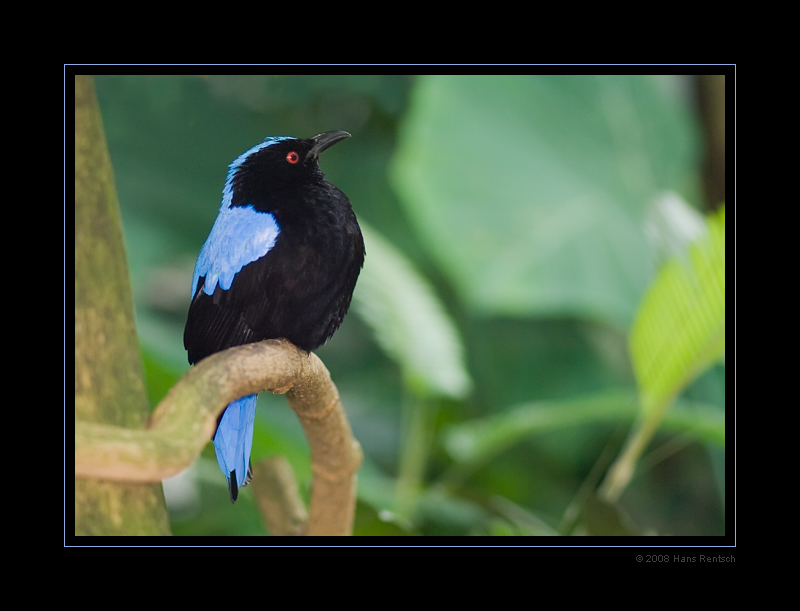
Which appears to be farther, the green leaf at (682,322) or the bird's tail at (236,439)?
the green leaf at (682,322)

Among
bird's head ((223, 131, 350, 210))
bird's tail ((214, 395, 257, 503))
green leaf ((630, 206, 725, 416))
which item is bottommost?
bird's tail ((214, 395, 257, 503))

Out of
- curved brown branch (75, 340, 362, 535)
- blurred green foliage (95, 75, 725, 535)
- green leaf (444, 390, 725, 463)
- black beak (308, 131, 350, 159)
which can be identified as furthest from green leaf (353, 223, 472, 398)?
curved brown branch (75, 340, 362, 535)

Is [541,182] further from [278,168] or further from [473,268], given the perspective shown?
[278,168]

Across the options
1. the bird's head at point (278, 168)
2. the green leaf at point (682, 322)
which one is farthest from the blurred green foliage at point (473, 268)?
the bird's head at point (278, 168)

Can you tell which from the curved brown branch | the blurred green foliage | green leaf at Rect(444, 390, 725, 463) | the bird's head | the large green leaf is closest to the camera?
the curved brown branch

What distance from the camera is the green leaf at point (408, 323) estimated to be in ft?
8.00

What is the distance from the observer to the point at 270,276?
177cm

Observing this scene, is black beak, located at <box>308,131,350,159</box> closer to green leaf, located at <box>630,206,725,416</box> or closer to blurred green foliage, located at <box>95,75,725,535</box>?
blurred green foliage, located at <box>95,75,725,535</box>

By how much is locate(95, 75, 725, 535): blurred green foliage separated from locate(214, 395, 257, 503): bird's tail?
1.34 ft

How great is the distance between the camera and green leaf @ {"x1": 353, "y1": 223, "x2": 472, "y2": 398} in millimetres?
2438

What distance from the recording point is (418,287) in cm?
259

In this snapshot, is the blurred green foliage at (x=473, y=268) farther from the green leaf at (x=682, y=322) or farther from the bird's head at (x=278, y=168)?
the bird's head at (x=278, y=168)
